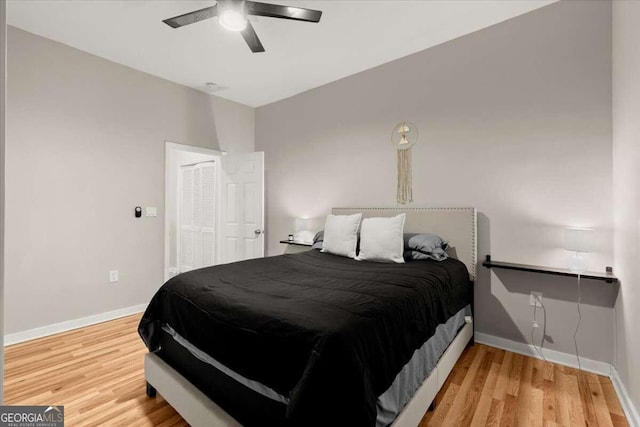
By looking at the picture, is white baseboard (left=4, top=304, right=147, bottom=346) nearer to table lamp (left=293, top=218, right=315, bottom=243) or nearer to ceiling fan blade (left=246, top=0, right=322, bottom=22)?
table lamp (left=293, top=218, right=315, bottom=243)

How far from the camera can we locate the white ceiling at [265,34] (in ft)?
7.86

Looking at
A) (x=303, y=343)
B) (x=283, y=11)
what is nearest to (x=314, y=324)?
(x=303, y=343)

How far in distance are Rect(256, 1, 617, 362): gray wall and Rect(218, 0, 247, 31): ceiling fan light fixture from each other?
5.75 ft

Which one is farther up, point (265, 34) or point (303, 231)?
point (265, 34)

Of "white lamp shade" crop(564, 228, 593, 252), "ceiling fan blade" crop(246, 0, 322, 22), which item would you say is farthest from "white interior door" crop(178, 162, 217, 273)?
"white lamp shade" crop(564, 228, 593, 252)

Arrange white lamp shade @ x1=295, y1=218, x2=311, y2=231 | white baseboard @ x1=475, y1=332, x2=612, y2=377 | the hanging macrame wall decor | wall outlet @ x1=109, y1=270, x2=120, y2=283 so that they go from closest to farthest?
white baseboard @ x1=475, y1=332, x2=612, y2=377 < the hanging macrame wall decor < wall outlet @ x1=109, y1=270, x2=120, y2=283 < white lamp shade @ x1=295, y1=218, x2=311, y2=231

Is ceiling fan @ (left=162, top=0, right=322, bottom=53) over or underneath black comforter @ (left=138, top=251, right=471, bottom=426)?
over

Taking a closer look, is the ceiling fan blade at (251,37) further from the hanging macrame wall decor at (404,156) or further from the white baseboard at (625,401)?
the white baseboard at (625,401)

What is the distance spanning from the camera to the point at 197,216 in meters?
4.75

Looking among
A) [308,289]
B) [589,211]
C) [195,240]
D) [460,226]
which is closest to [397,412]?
[308,289]

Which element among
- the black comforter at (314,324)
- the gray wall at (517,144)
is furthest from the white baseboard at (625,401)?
the black comforter at (314,324)

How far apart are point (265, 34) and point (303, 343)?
2745 millimetres

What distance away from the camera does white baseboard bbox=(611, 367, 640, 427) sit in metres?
1.60

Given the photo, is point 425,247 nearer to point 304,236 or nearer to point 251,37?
point 304,236
